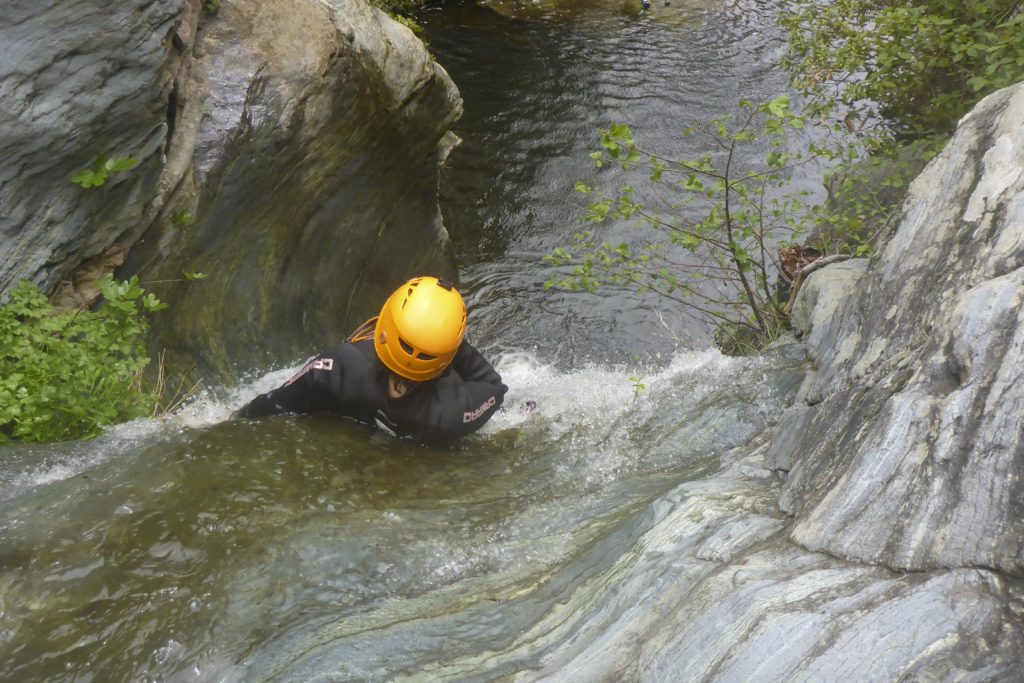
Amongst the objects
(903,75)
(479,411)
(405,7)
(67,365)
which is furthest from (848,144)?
(405,7)

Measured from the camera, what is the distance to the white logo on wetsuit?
5320 mm

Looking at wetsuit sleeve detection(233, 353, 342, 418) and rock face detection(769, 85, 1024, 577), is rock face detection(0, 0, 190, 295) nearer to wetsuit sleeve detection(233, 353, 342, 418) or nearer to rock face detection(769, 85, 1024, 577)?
wetsuit sleeve detection(233, 353, 342, 418)

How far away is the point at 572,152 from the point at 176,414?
684 cm

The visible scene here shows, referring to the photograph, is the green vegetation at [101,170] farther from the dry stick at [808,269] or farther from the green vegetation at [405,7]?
the green vegetation at [405,7]

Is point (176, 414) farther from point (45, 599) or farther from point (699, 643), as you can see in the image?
point (699, 643)

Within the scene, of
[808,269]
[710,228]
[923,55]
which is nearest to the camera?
[808,269]

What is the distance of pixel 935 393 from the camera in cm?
281

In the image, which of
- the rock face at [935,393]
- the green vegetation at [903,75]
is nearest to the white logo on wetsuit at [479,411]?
the rock face at [935,393]

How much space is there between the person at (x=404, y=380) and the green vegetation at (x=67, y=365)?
837 millimetres

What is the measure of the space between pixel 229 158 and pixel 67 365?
5.80ft

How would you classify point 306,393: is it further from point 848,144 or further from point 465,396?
point 848,144

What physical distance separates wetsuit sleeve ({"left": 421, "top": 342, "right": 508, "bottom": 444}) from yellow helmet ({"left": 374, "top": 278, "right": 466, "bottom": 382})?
34 cm

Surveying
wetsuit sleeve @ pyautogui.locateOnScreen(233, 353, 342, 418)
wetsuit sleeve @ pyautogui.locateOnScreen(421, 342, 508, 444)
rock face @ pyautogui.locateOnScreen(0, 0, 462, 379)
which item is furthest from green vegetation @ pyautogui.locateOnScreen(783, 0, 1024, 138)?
wetsuit sleeve @ pyautogui.locateOnScreen(233, 353, 342, 418)

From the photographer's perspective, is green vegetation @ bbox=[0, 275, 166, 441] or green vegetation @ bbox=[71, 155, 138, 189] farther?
green vegetation @ bbox=[71, 155, 138, 189]
